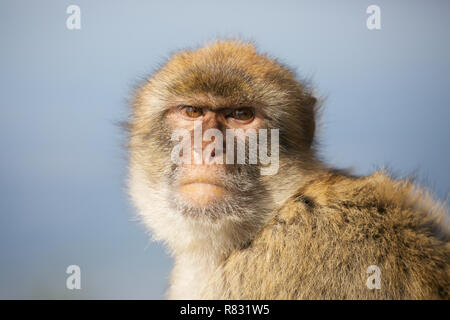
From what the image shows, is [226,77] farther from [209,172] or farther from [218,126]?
[209,172]

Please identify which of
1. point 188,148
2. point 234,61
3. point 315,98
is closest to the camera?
point 188,148

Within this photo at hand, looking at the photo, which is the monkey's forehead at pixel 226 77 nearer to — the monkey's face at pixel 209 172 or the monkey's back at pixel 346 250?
the monkey's face at pixel 209 172

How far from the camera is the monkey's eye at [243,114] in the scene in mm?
4164

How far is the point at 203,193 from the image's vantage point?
3.84 meters

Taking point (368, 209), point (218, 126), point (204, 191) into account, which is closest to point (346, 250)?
point (368, 209)

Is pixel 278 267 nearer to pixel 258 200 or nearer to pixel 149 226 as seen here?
pixel 258 200

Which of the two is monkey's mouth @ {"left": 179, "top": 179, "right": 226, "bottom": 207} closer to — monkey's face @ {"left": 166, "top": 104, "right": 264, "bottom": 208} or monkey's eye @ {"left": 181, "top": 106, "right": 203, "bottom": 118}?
monkey's face @ {"left": 166, "top": 104, "right": 264, "bottom": 208}

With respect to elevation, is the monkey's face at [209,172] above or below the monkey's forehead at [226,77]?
below

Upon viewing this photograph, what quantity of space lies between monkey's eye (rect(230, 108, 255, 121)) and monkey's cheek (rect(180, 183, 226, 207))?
60 cm

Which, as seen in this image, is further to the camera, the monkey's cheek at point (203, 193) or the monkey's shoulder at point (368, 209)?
the monkey's cheek at point (203, 193)

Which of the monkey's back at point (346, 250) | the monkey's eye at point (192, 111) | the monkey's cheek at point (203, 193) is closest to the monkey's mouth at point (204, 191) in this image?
the monkey's cheek at point (203, 193)
